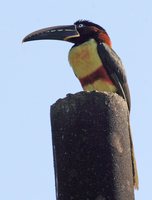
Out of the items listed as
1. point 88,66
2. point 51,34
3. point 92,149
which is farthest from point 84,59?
point 92,149

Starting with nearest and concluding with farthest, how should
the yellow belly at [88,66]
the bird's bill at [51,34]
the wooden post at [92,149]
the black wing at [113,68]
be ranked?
the wooden post at [92,149], the yellow belly at [88,66], the black wing at [113,68], the bird's bill at [51,34]

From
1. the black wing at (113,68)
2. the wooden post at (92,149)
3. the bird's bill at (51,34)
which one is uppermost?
the bird's bill at (51,34)

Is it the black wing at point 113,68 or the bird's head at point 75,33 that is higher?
the bird's head at point 75,33

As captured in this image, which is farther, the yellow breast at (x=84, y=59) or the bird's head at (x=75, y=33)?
A: the bird's head at (x=75, y=33)

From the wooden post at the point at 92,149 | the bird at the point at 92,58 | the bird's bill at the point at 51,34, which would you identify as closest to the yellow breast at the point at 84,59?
the bird at the point at 92,58

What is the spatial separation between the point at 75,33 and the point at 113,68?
32.4 inches

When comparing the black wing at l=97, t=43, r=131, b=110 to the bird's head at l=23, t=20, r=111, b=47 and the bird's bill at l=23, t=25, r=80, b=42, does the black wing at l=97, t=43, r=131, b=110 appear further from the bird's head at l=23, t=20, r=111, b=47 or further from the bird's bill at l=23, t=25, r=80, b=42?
the bird's bill at l=23, t=25, r=80, b=42

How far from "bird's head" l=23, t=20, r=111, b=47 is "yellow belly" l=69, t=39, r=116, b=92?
13.4 inches

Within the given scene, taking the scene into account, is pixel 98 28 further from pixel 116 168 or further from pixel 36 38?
pixel 116 168

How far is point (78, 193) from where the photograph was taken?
3.92m

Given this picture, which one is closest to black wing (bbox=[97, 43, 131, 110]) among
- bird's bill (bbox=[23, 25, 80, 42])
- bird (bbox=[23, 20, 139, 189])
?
bird (bbox=[23, 20, 139, 189])

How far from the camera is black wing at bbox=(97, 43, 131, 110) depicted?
355 inches

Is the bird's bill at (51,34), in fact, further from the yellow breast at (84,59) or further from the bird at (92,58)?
the yellow breast at (84,59)

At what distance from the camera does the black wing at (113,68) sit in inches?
355
